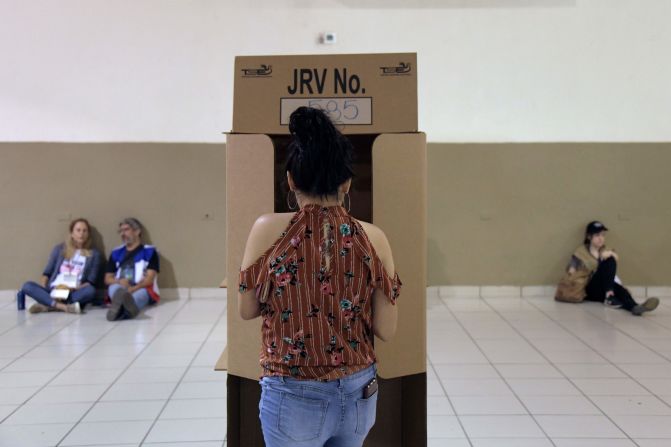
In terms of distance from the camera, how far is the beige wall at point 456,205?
5.98 meters

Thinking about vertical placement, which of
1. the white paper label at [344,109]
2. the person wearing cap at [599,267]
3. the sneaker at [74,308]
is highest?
the white paper label at [344,109]

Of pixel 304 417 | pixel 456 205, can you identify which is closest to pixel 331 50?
pixel 456 205

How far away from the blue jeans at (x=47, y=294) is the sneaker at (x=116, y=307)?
0.49 m

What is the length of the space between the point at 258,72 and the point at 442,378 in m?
2.64

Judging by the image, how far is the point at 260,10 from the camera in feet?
19.5

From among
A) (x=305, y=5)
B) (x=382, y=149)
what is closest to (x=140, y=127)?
(x=305, y=5)

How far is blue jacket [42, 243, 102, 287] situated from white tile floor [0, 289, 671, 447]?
343mm

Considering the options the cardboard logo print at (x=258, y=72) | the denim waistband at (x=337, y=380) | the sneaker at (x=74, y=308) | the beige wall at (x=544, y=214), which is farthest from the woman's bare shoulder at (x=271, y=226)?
the beige wall at (x=544, y=214)

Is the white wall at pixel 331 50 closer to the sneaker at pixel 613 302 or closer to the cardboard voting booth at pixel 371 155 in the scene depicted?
the sneaker at pixel 613 302

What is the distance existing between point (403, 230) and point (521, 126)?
4.75 metres

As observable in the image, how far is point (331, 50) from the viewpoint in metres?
5.98

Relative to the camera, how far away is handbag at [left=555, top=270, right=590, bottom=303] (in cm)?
585

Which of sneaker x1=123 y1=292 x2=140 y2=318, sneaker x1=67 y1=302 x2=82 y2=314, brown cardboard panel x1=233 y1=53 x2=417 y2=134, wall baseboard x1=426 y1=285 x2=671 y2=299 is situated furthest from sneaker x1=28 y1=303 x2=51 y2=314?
brown cardboard panel x1=233 y1=53 x2=417 y2=134

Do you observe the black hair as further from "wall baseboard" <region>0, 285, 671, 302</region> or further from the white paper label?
"wall baseboard" <region>0, 285, 671, 302</region>
